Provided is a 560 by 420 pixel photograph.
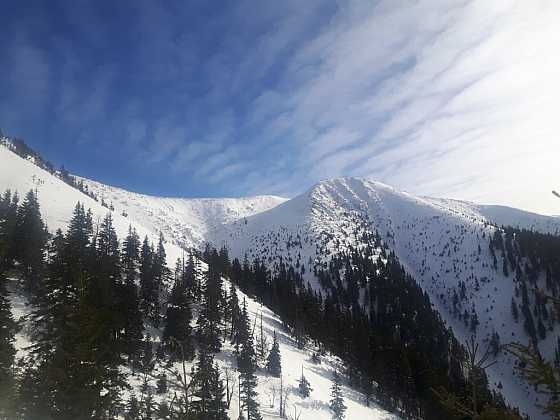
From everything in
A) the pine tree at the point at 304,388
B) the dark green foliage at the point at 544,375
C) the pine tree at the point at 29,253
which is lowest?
the pine tree at the point at 304,388

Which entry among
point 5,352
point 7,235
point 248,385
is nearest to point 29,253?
point 7,235

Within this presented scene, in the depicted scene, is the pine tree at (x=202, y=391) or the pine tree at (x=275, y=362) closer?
the pine tree at (x=202, y=391)

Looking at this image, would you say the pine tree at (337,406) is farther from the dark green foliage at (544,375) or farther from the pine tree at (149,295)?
the dark green foliage at (544,375)

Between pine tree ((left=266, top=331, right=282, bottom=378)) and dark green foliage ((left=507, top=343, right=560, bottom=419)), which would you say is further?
pine tree ((left=266, top=331, right=282, bottom=378))

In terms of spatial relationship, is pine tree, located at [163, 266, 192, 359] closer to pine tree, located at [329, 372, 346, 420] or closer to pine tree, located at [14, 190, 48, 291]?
pine tree, located at [14, 190, 48, 291]

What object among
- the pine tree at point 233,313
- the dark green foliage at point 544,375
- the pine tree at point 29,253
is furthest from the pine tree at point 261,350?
the dark green foliage at point 544,375

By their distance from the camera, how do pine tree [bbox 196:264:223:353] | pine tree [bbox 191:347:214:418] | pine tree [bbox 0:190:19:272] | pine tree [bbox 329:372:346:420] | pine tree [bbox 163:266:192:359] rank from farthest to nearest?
1. pine tree [bbox 196:264:223:353]
2. pine tree [bbox 163:266:192:359]
3. pine tree [bbox 329:372:346:420]
4. pine tree [bbox 0:190:19:272]
5. pine tree [bbox 191:347:214:418]

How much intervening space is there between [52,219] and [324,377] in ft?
293

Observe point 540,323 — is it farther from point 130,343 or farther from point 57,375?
point 57,375

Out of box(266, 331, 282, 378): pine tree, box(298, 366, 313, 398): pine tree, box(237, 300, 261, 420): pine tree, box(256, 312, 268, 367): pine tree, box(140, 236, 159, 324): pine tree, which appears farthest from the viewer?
box(256, 312, 268, 367): pine tree

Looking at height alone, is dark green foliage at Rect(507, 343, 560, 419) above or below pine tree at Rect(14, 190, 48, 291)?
below

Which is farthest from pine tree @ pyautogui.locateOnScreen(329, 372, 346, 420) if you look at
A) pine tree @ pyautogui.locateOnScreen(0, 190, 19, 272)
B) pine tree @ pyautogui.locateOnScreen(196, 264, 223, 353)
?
pine tree @ pyautogui.locateOnScreen(0, 190, 19, 272)

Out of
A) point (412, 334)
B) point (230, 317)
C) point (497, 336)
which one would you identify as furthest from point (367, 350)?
point (497, 336)

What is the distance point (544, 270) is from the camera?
19738cm
